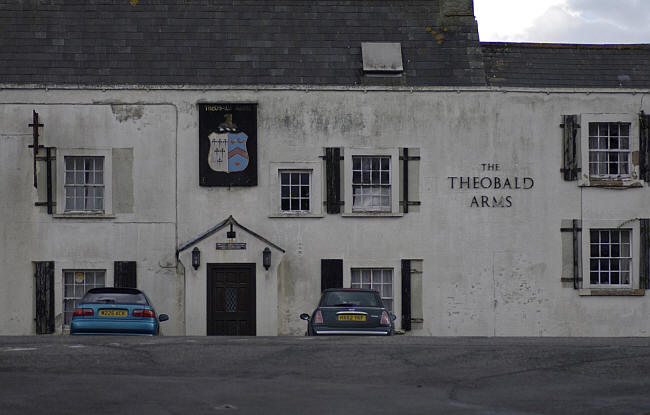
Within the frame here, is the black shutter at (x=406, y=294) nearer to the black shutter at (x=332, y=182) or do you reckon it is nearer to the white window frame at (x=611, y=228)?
the black shutter at (x=332, y=182)

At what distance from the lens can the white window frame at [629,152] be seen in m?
28.1

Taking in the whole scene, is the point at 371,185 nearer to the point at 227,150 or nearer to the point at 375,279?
the point at 375,279

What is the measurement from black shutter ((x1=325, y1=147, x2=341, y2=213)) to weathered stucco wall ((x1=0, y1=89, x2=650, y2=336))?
0.24 m

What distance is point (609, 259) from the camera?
Result: 92.4 ft

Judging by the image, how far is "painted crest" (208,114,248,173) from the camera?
27562mm

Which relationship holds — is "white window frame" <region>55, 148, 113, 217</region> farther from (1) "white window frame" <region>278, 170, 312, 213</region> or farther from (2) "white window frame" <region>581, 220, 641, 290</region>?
(2) "white window frame" <region>581, 220, 641, 290</region>

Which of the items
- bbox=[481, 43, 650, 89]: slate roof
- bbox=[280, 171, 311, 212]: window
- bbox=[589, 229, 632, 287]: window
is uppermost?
bbox=[481, 43, 650, 89]: slate roof

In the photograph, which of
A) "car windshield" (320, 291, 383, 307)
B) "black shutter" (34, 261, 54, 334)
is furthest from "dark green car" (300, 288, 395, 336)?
"black shutter" (34, 261, 54, 334)

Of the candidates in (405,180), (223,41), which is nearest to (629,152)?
(405,180)

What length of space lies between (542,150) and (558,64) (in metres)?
3.10

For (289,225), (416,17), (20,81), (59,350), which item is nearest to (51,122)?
(20,81)

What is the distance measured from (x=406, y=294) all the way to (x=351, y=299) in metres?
5.84

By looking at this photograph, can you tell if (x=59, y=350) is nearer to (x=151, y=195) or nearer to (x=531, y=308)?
(x=151, y=195)

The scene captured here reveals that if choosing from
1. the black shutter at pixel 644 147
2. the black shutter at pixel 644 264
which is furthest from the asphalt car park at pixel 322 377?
the black shutter at pixel 644 147
